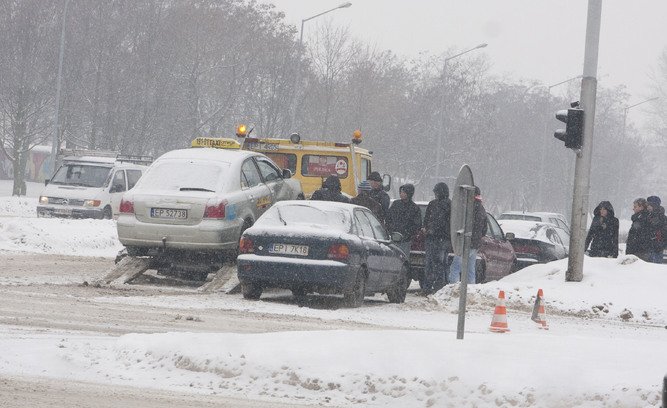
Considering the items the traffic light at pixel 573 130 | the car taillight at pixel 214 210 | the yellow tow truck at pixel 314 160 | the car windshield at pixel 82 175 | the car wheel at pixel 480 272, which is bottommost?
the car wheel at pixel 480 272

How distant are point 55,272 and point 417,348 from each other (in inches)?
394

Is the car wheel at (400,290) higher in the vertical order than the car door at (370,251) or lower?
lower

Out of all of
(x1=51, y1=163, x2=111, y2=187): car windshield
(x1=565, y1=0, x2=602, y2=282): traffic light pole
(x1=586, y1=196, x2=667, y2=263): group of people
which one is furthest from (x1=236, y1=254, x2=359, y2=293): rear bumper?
(x1=51, y1=163, x2=111, y2=187): car windshield

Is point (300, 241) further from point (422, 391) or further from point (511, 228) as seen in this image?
point (511, 228)

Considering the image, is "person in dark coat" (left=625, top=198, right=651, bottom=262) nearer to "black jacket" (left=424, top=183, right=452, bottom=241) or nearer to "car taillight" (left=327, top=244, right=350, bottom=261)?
"black jacket" (left=424, top=183, right=452, bottom=241)

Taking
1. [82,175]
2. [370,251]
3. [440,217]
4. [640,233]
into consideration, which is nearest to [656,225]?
[640,233]

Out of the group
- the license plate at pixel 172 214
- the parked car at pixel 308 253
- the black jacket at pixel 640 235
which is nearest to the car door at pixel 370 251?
the parked car at pixel 308 253

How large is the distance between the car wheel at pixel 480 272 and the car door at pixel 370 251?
150 inches

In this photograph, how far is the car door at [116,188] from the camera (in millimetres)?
32250

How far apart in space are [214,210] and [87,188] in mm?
15687

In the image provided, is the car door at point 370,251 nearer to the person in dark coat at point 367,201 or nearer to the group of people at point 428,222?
the group of people at point 428,222

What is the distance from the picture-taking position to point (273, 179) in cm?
1970

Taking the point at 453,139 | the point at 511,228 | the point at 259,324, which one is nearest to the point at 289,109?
the point at 453,139

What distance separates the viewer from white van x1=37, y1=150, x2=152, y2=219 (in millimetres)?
31797
